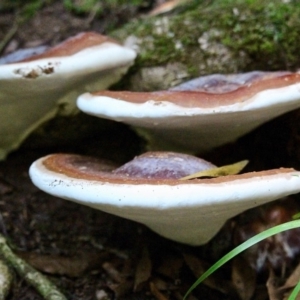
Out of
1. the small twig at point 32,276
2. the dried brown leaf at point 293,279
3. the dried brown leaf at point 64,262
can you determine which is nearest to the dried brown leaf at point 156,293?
the dried brown leaf at point 64,262

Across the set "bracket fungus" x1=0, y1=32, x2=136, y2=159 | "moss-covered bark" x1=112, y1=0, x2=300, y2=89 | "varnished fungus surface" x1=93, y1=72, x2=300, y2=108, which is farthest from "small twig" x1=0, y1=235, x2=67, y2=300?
"moss-covered bark" x1=112, y1=0, x2=300, y2=89

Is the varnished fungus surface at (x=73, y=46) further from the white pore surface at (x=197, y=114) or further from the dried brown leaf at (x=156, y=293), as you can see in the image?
the dried brown leaf at (x=156, y=293)

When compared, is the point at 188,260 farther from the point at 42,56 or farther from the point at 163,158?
the point at 42,56

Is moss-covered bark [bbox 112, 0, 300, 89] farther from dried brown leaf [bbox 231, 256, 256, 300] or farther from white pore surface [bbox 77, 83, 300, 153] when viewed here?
dried brown leaf [bbox 231, 256, 256, 300]

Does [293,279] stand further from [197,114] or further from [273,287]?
[197,114]

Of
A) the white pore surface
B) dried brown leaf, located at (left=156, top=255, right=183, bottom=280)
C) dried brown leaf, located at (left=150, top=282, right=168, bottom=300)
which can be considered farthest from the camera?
dried brown leaf, located at (left=156, top=255, right=183, bottom=280)

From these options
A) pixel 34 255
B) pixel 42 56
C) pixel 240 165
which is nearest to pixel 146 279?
pixel 34 255
